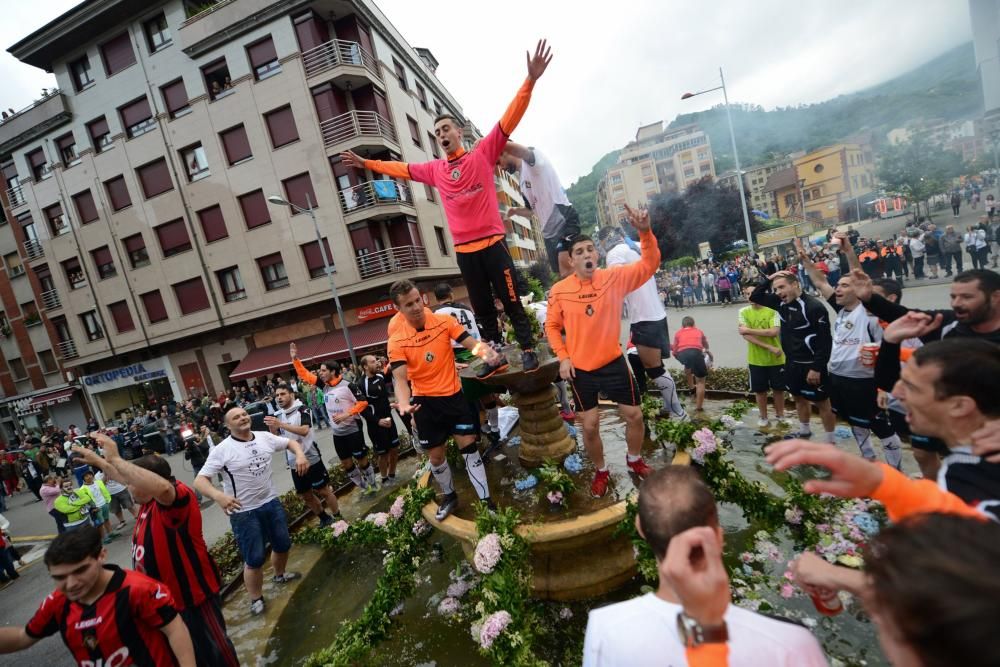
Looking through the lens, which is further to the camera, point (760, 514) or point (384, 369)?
point (384, 369)

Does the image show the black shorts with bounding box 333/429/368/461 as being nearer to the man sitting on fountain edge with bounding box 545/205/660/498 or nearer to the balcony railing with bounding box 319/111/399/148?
the man sitting on fountain edge with bounding box 545/205/660/498

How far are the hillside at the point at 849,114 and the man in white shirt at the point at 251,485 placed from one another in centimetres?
7949

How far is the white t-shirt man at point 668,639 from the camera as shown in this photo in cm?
133

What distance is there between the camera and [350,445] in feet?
25.7

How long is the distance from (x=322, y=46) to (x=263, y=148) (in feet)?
18.9

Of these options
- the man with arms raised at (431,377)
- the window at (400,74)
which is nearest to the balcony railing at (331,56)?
the window at (400,74)

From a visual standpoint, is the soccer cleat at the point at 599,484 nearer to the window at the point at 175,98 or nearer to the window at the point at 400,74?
the window at the point at 400,74

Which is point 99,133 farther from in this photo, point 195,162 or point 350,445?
point 350,445

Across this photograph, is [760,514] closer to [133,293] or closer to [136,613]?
[136,613]

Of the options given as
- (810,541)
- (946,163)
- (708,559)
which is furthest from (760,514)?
(946,163)

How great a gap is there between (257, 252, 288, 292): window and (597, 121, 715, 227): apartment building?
220 feet

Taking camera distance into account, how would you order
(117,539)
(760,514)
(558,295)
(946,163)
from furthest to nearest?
1. (946,163)
2. (117,539)
3. (558,295)
4. (760,514)

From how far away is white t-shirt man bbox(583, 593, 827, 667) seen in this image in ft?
4.38

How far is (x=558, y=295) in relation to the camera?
14.5 feet
